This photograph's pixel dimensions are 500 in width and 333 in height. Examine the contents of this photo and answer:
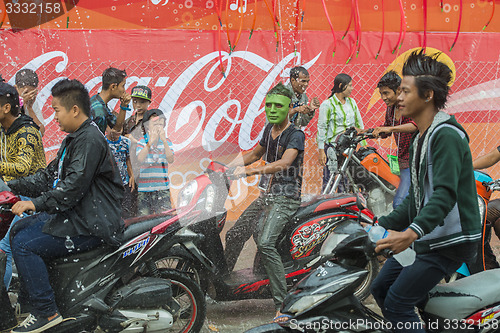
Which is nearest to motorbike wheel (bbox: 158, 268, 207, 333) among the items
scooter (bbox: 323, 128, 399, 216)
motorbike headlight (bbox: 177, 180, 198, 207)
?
motorbike headlight (bbox: 177, 180, 198, 207)

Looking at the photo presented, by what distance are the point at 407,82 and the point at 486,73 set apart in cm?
573

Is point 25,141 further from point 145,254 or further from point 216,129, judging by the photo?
point 216,129

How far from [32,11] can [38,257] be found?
4498 millimetres

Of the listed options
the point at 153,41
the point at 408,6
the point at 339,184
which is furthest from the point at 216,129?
the point at 408,6

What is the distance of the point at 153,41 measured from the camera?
720 centimetres

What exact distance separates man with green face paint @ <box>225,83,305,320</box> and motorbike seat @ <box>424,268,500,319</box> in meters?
1.54

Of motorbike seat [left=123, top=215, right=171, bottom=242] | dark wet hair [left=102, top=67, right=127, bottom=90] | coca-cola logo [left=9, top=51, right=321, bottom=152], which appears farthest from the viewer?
coca-cola logo [left=9, top=51, right=321, bottom=152]

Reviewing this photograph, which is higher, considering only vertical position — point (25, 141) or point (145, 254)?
point (25, 141)

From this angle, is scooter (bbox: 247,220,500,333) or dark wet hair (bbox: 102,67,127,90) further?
dark wet hair (bbox: 102,67,127,90)

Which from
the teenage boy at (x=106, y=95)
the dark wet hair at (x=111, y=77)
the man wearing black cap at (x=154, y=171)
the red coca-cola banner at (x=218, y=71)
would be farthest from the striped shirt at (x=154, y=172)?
the red coca-cola banner at (x=218, y=71)

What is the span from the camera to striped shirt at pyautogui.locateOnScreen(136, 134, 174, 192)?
552 centimetres

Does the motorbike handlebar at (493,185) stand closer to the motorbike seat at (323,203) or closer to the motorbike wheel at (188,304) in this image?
the motorbike seat at (323,203)

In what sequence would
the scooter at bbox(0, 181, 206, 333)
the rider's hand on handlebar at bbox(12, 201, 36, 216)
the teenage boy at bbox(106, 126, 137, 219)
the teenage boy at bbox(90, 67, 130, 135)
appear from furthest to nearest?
the teenage boy at bbox(106, 126, 137, 219)
the teenage boy at bbox(90, 67, 130, 135)
the scooter at bbox(0, 181, 206, 333)
the rider's hand on handlebar at bbox(12, 201, 36, 216)

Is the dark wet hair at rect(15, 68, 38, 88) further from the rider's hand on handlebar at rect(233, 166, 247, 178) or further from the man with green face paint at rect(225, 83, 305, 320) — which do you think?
the rider's hand on handlebar at rect(233, 166, 247, 178)
